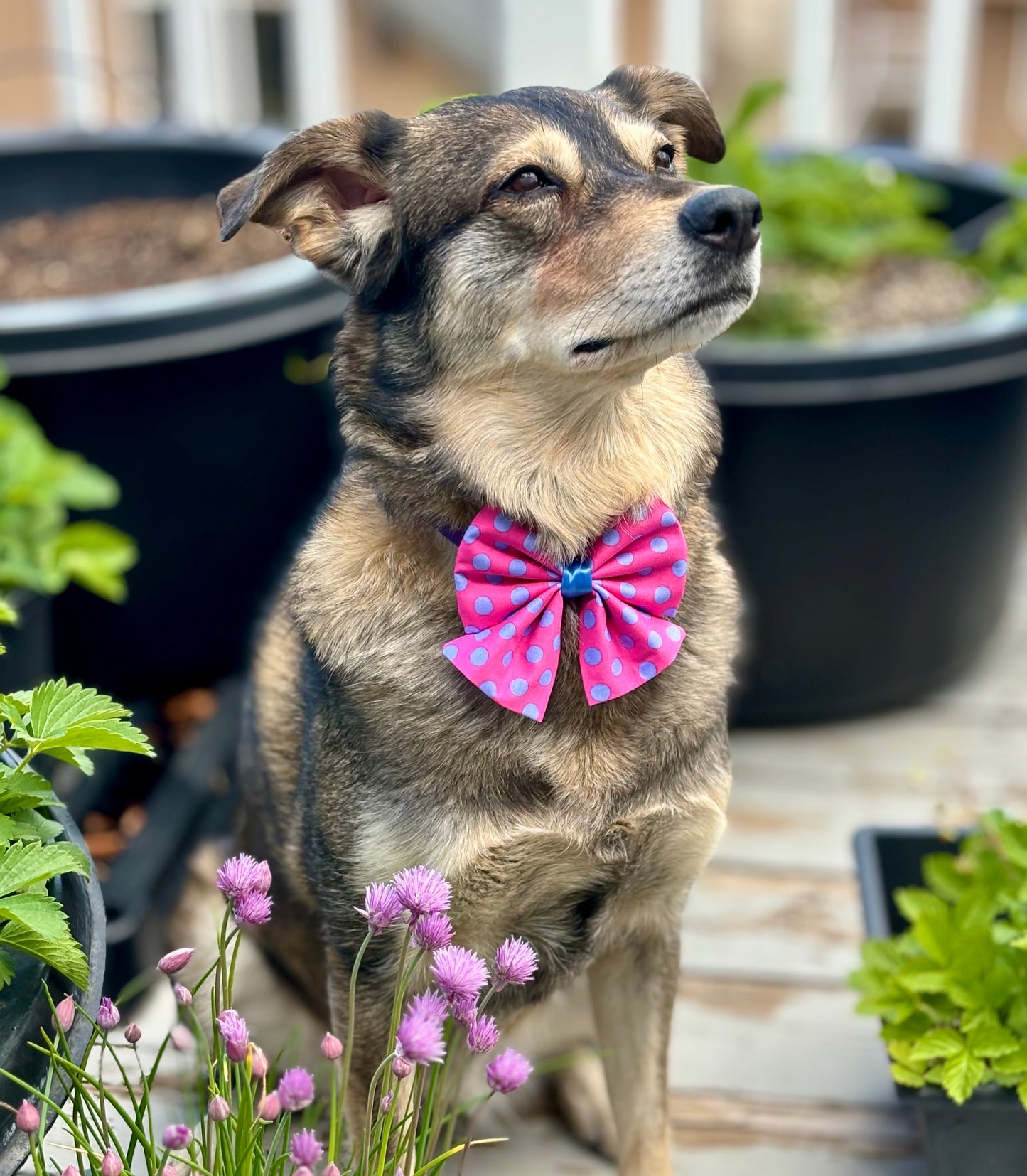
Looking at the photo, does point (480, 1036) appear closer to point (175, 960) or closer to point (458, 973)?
point (458, 973)

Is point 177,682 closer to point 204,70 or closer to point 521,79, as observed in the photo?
point 521,79

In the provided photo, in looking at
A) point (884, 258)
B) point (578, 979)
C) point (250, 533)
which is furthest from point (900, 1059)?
point (884, 258)

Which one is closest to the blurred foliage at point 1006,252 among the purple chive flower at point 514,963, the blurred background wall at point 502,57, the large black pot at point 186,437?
the blurred background wall at point 502,57

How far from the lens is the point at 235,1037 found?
1449 millimetres

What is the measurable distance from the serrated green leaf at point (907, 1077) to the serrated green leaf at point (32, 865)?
111cm

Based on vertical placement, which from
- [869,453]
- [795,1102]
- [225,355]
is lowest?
[795,1102]

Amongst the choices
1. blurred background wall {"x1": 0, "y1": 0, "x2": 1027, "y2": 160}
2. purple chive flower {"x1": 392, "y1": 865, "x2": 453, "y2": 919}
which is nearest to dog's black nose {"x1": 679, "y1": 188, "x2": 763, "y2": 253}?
purple chive flower {"x1": 392, "y1": 865, "x2": 453, "y2": 919}

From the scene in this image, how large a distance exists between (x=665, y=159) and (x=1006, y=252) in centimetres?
213

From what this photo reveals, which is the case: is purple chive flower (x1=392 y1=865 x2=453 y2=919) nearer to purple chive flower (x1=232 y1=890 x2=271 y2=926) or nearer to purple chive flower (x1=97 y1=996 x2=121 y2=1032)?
purple chive flower (x1=232 y1=890 x2=271 y2=926)

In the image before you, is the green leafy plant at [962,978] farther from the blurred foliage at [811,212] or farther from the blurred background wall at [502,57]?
the blurred background wall at [502,57]

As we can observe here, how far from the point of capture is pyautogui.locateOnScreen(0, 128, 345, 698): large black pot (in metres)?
3.06

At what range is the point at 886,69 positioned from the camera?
24.6 feet

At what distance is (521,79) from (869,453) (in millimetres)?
1205

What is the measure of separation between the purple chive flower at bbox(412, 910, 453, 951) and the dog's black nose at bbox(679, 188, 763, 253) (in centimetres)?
80
